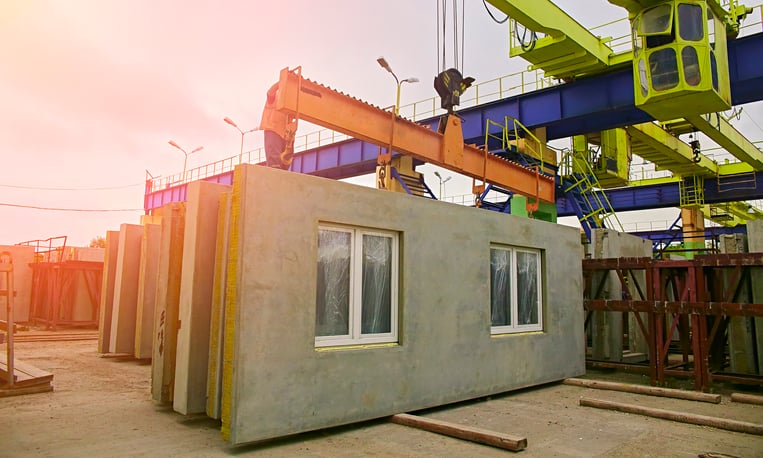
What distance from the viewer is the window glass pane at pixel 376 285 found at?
6070 millimetres

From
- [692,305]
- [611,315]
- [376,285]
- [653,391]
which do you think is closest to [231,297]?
[376,285]

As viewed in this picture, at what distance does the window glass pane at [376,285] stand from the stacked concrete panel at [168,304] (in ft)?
8.00

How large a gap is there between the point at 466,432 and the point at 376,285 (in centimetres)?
192

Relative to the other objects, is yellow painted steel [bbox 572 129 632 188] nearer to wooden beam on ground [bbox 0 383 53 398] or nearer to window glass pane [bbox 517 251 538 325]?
window glass pane [bbox 517 251 538 325]

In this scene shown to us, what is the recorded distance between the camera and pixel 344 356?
18.4 feet

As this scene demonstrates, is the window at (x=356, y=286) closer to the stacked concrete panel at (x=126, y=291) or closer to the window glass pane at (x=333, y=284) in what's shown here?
the window glass pane at (x=333, y=284)

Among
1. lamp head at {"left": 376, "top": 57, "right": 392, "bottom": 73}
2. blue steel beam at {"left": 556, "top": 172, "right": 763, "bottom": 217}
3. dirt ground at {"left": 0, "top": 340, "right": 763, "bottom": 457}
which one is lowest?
dirt ground at {"left": 0, "top": 340, "right": 763, "bottom": 457}

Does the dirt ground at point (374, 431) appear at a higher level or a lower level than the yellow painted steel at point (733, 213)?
lower

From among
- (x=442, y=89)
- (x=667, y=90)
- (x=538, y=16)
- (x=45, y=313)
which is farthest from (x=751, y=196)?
(x=45, y=313)

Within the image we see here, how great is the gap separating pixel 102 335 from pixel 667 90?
1370 cm

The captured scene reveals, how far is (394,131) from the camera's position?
8.93 metres

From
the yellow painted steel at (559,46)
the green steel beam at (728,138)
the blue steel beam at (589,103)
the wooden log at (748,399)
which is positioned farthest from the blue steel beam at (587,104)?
the wooden log at (748,399)

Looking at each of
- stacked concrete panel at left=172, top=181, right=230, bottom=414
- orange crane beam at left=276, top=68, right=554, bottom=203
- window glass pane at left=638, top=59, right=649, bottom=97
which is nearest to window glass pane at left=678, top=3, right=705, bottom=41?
window glass pane at left=638, top=59, right=649, bottom=97

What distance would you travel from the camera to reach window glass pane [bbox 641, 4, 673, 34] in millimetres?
11758
